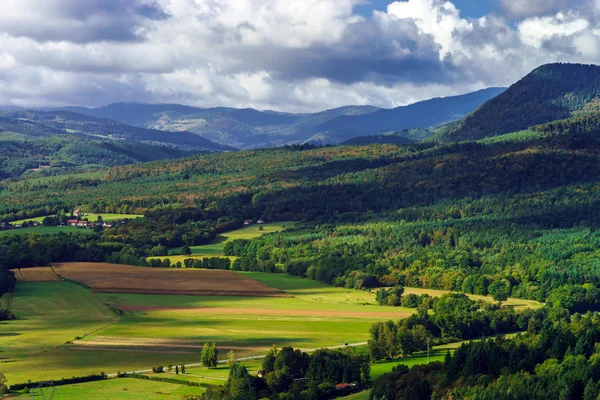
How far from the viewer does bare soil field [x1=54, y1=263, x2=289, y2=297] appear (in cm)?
12706

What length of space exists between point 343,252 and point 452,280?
1149 inches

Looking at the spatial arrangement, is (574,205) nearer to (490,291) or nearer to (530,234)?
(530,234)

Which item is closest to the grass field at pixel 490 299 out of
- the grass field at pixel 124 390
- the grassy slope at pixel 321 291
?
the grassy slope at pixel 321 291

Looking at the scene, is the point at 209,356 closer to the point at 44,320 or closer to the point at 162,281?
the point at 44,320

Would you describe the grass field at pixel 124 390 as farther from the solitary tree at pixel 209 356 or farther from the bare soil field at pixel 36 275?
the bare soil field at pixel 36 275

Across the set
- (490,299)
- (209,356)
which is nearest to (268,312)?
(490,299)

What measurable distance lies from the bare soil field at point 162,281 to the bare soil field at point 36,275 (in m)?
1.48

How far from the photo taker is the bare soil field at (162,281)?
127062 mm

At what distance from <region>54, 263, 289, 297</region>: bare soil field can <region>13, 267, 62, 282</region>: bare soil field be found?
1.48 m

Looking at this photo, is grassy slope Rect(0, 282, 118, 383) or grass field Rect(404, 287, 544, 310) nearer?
grassy slope Rect(0, 282, 118, 383)

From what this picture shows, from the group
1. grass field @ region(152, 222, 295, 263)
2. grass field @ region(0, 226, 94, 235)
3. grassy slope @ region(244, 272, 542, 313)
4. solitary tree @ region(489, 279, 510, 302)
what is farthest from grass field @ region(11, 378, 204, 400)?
grass field @ region(0, 226, 94, 235)

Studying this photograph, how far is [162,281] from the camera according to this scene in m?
133

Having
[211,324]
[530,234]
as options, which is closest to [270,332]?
[211,324]

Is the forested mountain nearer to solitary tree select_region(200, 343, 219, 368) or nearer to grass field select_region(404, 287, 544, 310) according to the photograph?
grass field select_region(404, 287, 544, 310)
